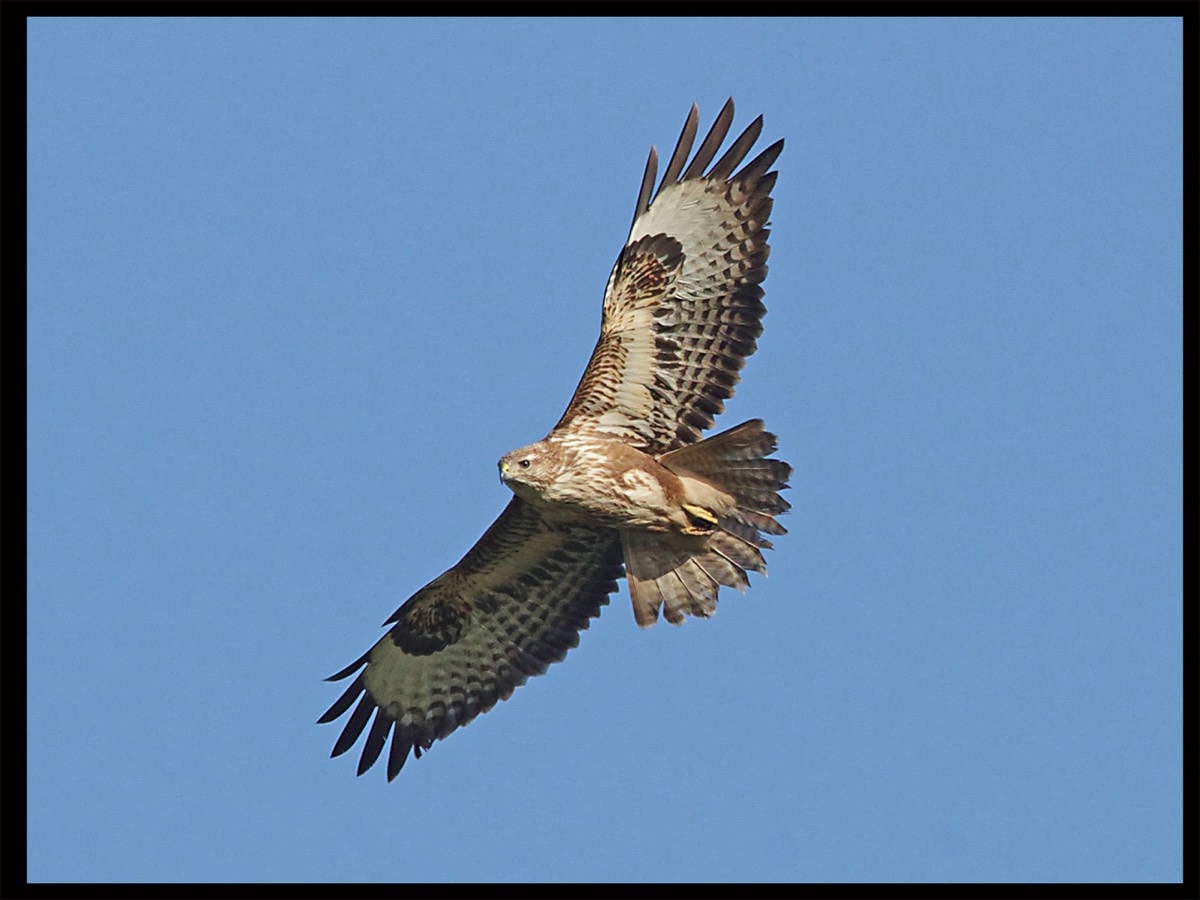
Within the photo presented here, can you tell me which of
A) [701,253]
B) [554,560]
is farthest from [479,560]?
[701,253]

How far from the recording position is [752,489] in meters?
10.5

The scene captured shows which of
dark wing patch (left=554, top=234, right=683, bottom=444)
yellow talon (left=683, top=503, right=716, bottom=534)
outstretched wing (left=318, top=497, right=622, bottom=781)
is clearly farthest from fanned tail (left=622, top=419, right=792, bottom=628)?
outstretched wing (left=318, top=497, right=622, bottom=781)

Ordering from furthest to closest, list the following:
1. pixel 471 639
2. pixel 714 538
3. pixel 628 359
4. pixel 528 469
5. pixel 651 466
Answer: pixel 471 639
pixel 628 359
pixel 714 538
pixel 651 466
pixel 528 469

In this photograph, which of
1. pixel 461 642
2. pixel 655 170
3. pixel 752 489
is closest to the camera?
pixel 752 489

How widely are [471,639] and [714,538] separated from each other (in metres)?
2.04

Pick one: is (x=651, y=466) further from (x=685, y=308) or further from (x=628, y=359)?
(x=685, y=308)

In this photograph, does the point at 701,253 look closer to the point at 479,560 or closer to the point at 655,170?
the point at 655,170

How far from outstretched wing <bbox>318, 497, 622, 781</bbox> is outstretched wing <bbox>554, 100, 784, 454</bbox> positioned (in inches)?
39.2

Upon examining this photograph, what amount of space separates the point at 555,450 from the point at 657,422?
752 mm

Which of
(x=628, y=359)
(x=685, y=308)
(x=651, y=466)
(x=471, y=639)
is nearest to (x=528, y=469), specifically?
(x=651, y=466)

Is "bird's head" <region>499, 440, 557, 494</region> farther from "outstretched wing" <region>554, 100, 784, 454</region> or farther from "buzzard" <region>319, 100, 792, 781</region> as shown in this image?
"outstretched wing" <region>554, 100, 784, 454</region>

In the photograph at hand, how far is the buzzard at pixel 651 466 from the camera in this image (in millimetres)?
10555

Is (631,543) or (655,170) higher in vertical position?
(655,170)

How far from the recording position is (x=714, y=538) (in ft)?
35.7
